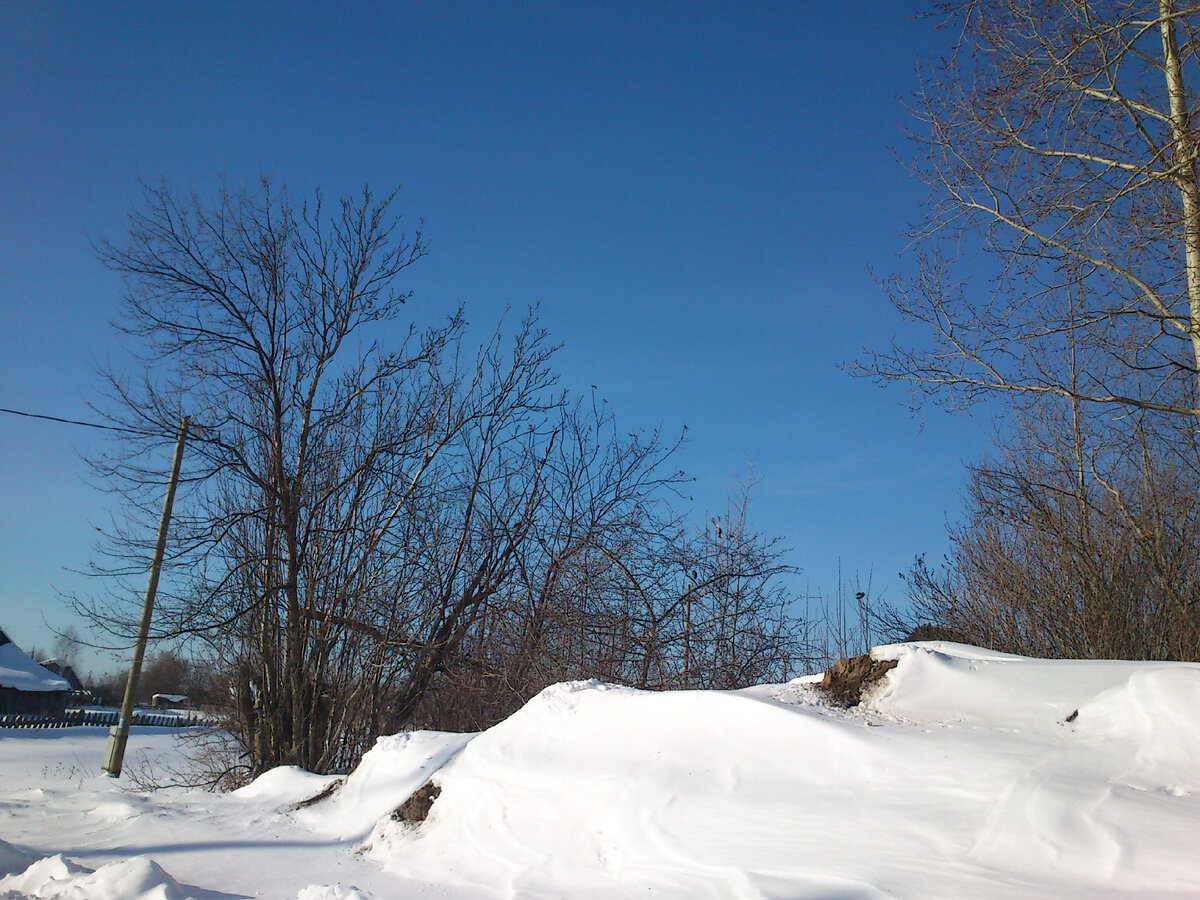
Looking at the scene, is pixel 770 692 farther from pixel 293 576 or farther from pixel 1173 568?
pixel 293 576

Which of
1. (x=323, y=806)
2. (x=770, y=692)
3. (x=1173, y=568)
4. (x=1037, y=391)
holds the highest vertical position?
(x=1037, y=391)

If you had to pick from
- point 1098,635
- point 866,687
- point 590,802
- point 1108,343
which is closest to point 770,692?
point 866,687

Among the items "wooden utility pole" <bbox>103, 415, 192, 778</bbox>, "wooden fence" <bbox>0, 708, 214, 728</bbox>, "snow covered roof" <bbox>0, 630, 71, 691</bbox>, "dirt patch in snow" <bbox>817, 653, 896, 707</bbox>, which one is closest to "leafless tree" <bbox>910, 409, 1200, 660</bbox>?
Result: "dirt patch in snow" <bbox>817, 653, 896, 707</bbox>

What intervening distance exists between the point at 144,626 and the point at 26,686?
32.9 metres

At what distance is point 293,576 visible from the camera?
1146 cm

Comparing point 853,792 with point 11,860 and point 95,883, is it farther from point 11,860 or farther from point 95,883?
point 11,860

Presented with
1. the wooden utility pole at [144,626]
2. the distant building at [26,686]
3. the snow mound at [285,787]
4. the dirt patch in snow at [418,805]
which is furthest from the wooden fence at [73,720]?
the dirt patch in snow at [418,805]

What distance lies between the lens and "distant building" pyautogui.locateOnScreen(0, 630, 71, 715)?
3747 centimetres

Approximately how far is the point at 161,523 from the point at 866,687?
10304 mm

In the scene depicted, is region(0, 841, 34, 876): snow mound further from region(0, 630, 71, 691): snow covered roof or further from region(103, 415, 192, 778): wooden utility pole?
region(0, 630, 71, 691): snow covered roof

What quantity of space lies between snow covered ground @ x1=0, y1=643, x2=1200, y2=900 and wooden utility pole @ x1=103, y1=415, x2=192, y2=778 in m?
5.17

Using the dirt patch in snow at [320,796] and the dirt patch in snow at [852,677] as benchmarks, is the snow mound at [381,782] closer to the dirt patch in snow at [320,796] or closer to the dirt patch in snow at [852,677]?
the dirt patch in snow at [320,796]

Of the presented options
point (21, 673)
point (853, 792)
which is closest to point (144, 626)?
point (853, 792)

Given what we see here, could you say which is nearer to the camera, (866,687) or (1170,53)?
(866,687)
